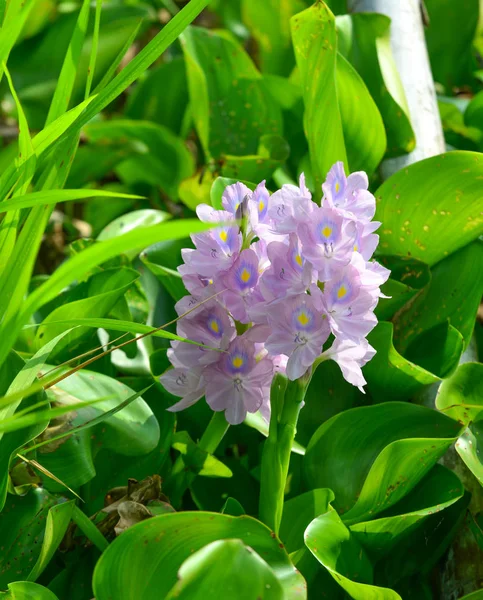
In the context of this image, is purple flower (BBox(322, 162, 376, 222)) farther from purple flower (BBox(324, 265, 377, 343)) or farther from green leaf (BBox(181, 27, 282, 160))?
green leaf (BBox(181, 27, 282, 160))

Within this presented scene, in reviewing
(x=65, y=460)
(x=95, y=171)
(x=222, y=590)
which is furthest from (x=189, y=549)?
(x=95, y=171)

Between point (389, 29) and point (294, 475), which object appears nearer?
point (294, 475)

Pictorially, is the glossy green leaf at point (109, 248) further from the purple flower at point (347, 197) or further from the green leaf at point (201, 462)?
the green leaf at point (201, 462)

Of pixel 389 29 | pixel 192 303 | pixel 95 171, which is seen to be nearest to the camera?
pixel 192 303

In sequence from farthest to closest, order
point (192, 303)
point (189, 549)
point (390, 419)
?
1. point (390, 419)
2. point (192, 303)
3. point (189, 549)

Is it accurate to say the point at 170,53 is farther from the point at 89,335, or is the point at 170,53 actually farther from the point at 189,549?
the point at 189,549

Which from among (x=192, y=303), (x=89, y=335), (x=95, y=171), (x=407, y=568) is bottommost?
(x=407, y=568)
